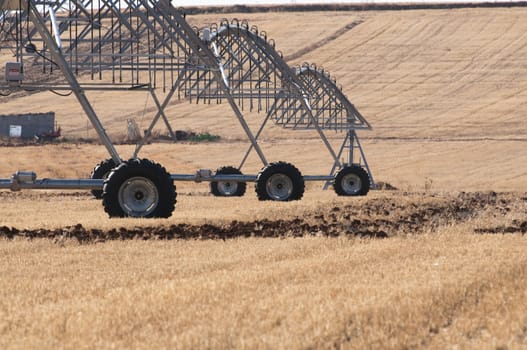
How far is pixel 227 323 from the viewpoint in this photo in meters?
9.62

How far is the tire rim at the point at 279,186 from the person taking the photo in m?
29.4

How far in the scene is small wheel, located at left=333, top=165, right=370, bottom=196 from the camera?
34.2 m

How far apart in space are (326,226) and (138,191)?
11.0 feet

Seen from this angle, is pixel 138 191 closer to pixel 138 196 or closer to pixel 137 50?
pixel 138 196

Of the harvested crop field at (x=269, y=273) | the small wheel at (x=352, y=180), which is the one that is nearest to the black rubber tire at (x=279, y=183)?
the harvested crop field at (x=269, y=273)

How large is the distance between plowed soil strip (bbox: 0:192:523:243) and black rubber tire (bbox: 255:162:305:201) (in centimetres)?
377

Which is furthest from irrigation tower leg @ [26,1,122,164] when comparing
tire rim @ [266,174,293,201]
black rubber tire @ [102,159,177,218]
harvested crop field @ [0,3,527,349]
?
tire rim @ [266,174,293,201]

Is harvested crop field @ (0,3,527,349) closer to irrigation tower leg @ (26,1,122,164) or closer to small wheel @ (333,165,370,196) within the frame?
irrigation tower leg @ (26,1,122,164)

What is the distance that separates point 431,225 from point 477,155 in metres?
34.7

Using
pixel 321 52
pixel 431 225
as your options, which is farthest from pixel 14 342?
pixel 321 52

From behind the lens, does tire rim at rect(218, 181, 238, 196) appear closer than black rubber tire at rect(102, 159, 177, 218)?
No

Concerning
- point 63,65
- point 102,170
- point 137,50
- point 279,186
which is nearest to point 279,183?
point 279,186

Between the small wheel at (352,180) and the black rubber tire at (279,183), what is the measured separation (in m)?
4.69

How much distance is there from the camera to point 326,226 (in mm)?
19469
